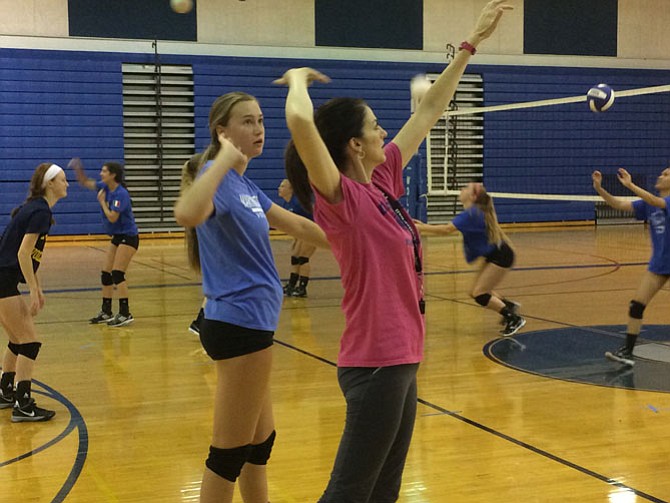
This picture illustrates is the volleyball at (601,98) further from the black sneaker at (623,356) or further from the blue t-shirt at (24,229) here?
the blue t-shirt at (24,229)

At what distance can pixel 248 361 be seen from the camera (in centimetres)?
306

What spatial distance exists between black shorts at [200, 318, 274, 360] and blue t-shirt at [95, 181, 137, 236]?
20.9 feet

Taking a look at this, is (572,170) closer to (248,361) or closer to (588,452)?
(588,452)

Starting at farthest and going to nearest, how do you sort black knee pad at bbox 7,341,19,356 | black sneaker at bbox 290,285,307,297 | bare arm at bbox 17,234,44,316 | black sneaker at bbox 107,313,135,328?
black sneaker at bbox 290,285,307,297 → black sneaker at bbox 107,313,135,328 → black knee pad at bbox 7,341,19,356 → bare arm at bbox 17,234,44,316

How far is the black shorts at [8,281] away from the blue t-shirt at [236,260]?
279 centimetres

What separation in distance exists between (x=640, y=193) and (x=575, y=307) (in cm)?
335

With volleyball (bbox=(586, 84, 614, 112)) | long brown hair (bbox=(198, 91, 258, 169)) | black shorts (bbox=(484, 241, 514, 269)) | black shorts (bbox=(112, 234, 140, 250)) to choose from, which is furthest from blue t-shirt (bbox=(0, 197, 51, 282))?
volleyball (bbox=(586, 84, 614, 112))

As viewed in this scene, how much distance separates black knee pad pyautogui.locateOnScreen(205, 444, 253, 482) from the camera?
3105mm

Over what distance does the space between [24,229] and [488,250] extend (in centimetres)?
463

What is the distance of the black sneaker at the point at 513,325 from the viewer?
824 cm

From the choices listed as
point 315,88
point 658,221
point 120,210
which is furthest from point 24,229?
point 315,88

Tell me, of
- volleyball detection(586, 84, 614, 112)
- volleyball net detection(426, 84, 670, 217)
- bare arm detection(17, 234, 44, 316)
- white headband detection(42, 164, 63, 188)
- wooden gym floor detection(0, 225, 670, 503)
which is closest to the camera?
wooden gym floor detection(0, 225, 670, 503)

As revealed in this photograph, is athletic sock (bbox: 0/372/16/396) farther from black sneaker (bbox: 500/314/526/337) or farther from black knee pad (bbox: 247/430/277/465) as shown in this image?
black sneaker (bbox: 500/314/526/337)

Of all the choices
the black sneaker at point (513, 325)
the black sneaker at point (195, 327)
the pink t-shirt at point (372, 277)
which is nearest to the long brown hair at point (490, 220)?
the black sneaker at point (513, 325)
